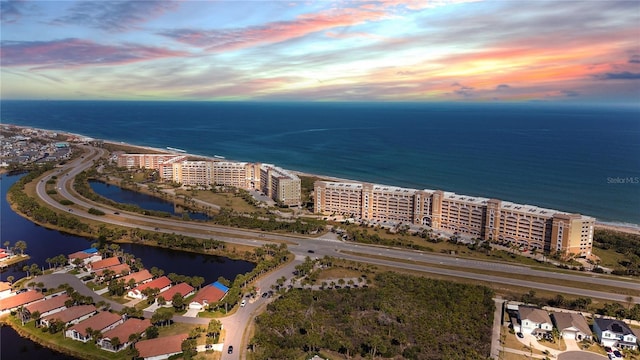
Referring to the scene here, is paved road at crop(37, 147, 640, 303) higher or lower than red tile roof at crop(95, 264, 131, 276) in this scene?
higher

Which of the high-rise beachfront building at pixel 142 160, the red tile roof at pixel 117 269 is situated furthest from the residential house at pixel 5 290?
the high-rise beachfront building at pixel 142 160

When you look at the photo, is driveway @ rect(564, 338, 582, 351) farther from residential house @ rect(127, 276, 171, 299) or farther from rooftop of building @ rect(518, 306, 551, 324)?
residential house @ rect(127, 276, 171, 299)

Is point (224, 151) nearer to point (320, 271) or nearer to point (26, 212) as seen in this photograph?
point (26, 212)

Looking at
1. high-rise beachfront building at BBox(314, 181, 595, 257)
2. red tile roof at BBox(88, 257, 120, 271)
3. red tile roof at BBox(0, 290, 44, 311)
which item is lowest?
red tile roof at BBox(0, 290, 44, 311)

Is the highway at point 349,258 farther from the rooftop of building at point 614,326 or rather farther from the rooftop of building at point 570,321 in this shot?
the rooftop of building at point 614,326

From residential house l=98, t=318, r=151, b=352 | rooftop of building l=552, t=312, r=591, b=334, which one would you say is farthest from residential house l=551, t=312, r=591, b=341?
residential house l=98, t=318, r=151, b=352
